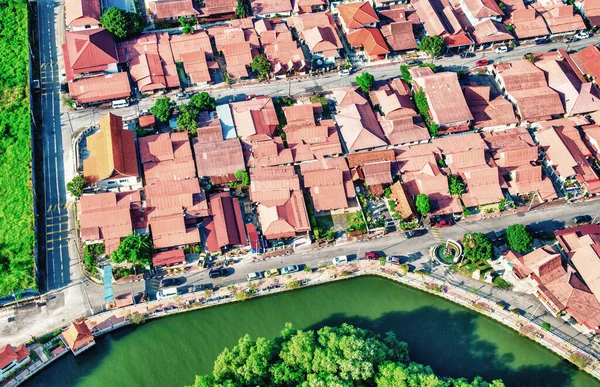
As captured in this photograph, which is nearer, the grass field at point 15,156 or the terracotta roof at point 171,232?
the grass field at point 15,156

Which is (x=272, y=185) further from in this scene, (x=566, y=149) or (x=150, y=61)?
(x=566, y=149)

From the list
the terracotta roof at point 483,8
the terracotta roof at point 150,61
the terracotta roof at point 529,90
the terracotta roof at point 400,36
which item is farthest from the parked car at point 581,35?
the terracotta roof at point 150,61

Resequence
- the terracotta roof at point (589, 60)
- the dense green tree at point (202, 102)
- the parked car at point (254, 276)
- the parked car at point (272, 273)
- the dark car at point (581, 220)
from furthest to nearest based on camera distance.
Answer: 1. the terracotta roof at point (589, 60)
2. the dense green tree at point (202, 102)
3. the dark car at point (581, 220)
4. the parked car at point (272, 273)
5. the parked car at point (254, 276)

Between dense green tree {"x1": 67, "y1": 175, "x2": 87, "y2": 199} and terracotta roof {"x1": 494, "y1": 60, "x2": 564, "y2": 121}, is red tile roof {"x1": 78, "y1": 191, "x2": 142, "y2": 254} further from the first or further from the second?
terracotta roof {"x1": 494, "y1": 60, "x2": 564, "y2": 121}

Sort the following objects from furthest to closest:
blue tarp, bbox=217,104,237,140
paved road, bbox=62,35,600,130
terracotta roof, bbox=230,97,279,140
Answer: paved road, bbox=62,35,600,130 < terracotta roof, bbox=230,97,279,140 < blue tarp, bbox=217,104,237,140

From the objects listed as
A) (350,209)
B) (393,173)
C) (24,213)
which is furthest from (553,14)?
(24,213)

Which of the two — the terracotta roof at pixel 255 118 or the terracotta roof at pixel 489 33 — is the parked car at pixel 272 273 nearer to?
the terracotta roof at pixel 255 118

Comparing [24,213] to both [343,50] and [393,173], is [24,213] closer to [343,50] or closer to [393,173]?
[393,173]

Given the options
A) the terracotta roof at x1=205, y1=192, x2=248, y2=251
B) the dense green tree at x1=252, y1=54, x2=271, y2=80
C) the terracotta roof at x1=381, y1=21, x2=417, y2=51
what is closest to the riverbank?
the terracotta roof at x1=205, y1=192, x2=248, y2=251
